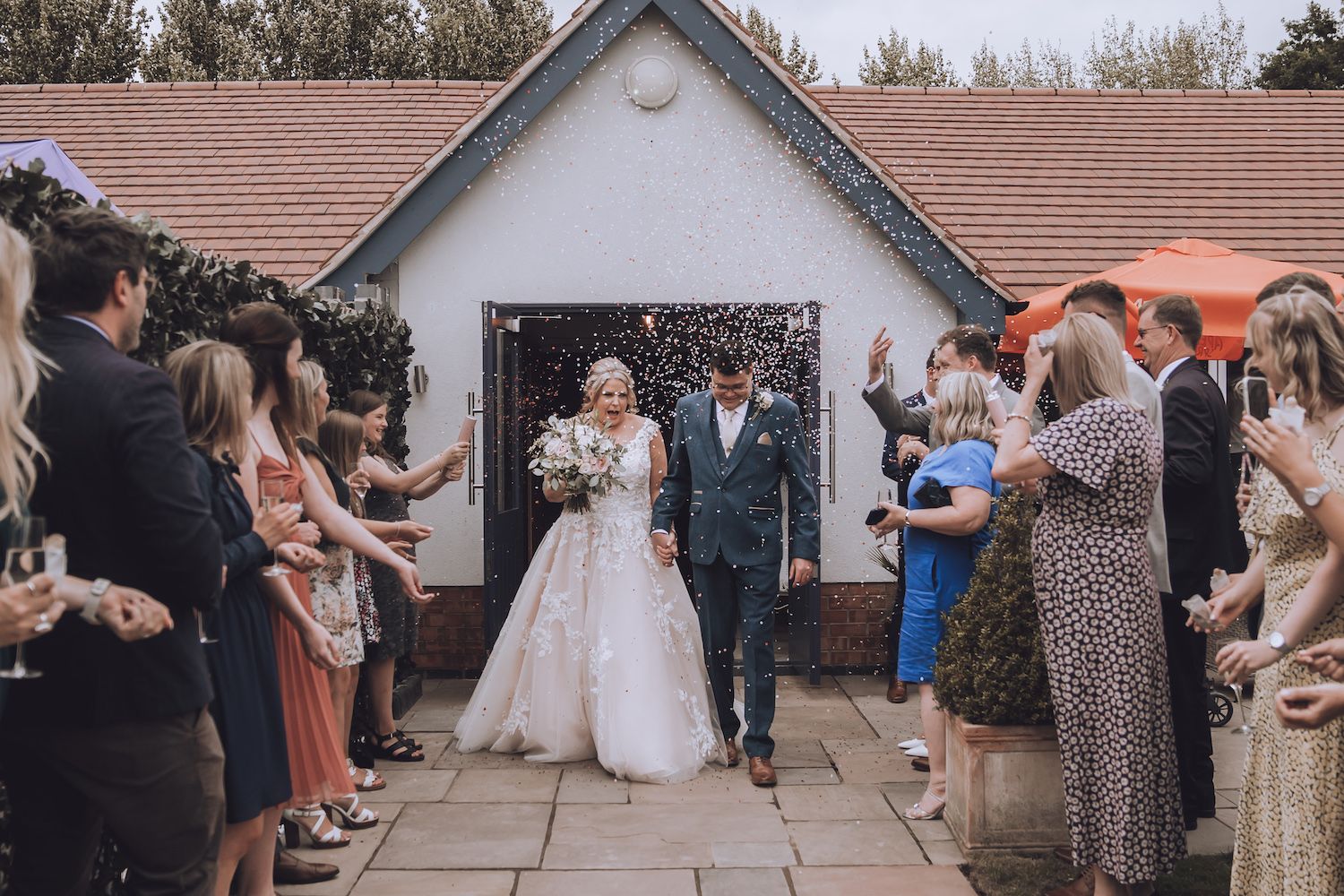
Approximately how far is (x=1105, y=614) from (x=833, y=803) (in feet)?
6.79

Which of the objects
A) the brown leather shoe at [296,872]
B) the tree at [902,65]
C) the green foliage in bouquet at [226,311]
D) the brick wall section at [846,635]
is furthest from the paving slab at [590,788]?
the tree at [902,65]

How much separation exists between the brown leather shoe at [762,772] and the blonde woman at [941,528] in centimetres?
77

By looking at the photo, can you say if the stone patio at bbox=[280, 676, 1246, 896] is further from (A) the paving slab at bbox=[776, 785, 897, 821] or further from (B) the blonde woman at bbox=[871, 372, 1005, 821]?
(B) the blonde woman at bbox=[871, 372, 1005, 821]

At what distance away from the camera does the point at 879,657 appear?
324 inches

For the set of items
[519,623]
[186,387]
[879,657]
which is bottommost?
[879,657]

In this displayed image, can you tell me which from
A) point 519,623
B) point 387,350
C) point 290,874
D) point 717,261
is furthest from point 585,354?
point 290,874

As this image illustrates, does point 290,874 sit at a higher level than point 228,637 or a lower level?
lower

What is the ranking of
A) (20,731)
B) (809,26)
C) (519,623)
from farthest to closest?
(809,26) → (519,623) → (20,731)

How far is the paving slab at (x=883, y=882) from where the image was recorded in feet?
13.6

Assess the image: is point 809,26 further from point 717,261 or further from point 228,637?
point 228,637

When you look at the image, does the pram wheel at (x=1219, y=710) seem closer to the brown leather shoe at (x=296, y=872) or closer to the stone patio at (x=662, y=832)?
the stone patio at (x=662, y=832)

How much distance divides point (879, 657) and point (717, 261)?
3.30 m

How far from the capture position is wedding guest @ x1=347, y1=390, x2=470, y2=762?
5.72 m

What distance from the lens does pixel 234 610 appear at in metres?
3.28
